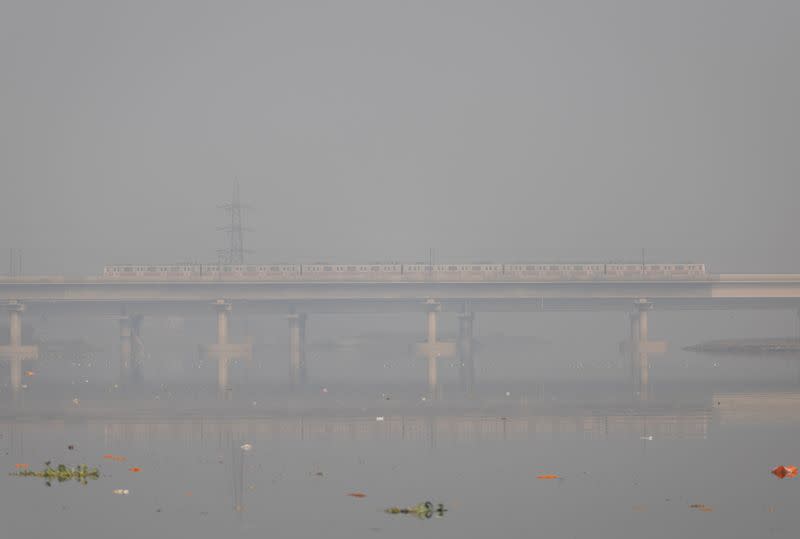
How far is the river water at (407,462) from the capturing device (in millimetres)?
34875

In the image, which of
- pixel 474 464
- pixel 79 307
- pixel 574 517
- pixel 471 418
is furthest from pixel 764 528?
pixel 79 307

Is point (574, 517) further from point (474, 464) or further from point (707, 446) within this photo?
point (707, 446)

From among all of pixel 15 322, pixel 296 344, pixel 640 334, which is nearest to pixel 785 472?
pixel 640 334

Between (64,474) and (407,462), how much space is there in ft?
40.2

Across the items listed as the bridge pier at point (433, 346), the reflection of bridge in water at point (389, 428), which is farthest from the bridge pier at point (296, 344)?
the reflection of bridge in water at point (389, 428)

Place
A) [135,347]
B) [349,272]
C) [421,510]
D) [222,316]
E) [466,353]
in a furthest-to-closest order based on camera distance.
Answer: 1. [135,347]
2. [466,353]
3. [222,316]
4. [349,272]
5. [421,510]

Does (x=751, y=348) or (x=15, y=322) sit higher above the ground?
(x=15, y=322)

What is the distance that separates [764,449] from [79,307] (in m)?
131

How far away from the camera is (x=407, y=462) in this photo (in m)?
46.6

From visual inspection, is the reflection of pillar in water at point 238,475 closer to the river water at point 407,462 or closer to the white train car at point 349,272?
the river water at point 407,462

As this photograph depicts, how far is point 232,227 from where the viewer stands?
178375mm

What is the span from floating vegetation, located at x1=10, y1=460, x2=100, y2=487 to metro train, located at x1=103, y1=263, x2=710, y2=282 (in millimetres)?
112270

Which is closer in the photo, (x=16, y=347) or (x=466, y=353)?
(x=16, y=347)

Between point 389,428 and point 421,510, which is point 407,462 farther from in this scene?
point 389,428
